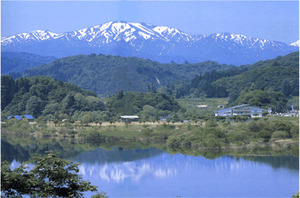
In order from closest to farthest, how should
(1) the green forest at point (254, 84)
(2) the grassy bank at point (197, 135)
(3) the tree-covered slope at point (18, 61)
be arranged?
(2) the grassy bank at point (197, 135) → (1) the green forest at point (254, 84) → (3) the tree-covered slope at point (18, 61)

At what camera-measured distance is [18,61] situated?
6912 cm

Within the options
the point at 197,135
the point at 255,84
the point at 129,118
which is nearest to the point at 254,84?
the point at 255,84

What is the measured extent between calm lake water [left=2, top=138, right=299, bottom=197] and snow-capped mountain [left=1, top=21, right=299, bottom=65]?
193ft

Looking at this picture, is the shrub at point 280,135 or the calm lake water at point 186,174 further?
the shrub at point 280,135

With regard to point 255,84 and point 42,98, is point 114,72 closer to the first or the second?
point 255,84

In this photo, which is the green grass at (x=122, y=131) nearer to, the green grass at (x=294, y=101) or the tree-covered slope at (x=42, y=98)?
the tree-covered slope at (x=42, y=98)

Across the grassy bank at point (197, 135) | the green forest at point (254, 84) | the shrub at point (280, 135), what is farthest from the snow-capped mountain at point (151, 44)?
the shrub at point (280, 135)

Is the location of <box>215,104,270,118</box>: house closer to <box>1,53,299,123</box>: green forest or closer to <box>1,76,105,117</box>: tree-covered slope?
<box>1,53,299,123</box>: green forest

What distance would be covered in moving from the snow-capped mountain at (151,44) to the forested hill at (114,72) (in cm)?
1292

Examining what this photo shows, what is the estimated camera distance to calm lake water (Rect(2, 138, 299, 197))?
11500 millimetres

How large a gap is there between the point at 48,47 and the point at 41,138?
2611 inches

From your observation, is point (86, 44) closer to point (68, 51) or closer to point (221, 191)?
point (68, 51)

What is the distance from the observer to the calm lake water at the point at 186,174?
453 inches

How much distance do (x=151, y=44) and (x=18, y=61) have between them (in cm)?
2269
